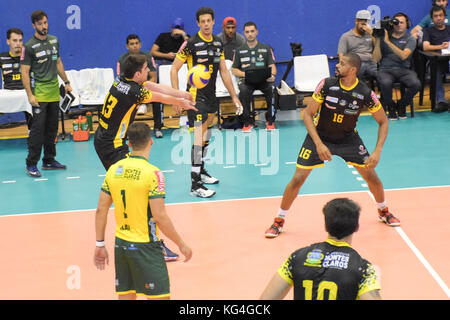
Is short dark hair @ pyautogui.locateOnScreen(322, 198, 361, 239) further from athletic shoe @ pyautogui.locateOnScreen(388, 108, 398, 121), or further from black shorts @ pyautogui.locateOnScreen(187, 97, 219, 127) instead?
athletic shoe @ pyautogui.locateOnScreen(388, 108, 398, 121)

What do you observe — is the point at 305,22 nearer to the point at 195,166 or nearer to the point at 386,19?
the point at 386,19

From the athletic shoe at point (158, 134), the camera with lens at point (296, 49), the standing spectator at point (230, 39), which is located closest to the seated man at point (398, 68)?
the camera with lens at point (296, 49)

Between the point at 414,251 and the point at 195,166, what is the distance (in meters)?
3.59

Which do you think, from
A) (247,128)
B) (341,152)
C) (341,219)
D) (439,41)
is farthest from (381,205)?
(439,41)

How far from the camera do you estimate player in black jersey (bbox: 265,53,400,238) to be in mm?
7695

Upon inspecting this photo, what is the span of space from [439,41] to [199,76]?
735 centimetres

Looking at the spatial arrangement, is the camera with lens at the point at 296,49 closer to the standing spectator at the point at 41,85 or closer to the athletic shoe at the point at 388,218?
the standing spectator at the point at 41,85

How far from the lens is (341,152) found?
8000 mm

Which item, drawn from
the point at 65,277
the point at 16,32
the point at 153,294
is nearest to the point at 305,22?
the point at 16,32

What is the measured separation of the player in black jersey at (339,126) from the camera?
7.70 m

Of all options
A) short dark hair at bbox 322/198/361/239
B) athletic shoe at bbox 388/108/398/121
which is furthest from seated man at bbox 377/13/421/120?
short dark hair at bbox 322/198/361/239

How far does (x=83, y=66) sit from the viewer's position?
52.3ft

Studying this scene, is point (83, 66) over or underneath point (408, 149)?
over

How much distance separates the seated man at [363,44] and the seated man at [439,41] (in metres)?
1.28
